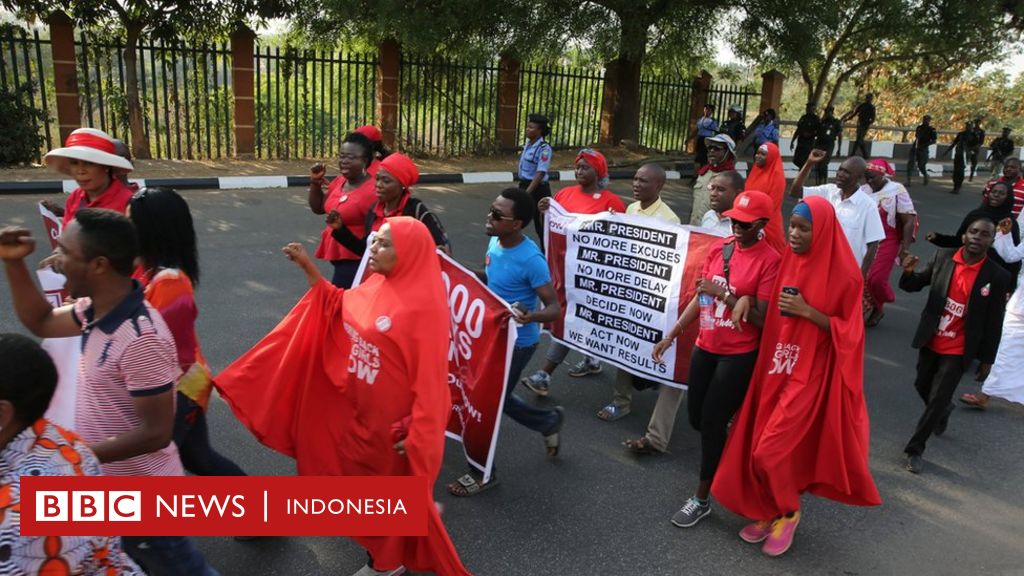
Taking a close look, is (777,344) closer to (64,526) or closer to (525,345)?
(525,345)

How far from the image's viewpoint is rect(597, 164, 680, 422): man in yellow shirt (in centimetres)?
528

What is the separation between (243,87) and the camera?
14789 mm

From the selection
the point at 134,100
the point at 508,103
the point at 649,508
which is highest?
the point at 508,103

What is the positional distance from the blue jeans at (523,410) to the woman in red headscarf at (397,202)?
0.74m

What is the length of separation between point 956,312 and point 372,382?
3686 millimetres

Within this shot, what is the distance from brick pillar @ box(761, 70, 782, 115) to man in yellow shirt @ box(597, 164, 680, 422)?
680 inches

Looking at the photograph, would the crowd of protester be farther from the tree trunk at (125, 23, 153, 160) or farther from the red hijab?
the tree trunk at (125, 23, 153, 160)

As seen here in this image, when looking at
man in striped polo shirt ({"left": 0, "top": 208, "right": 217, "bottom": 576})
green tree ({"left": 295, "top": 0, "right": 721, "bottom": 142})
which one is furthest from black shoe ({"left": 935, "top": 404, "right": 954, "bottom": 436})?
green tree ({"left": 295, "top": 0, "right": 721, "bottom": 142})

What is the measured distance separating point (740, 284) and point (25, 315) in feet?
9.86

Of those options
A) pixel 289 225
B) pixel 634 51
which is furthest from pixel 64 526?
pixel 634 51

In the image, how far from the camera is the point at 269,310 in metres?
6.75

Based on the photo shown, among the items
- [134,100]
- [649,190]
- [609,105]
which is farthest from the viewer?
[609,105]

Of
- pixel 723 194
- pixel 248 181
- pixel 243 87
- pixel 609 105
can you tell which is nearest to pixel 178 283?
pixel 723 194

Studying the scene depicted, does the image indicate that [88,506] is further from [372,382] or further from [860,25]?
[860,25]
